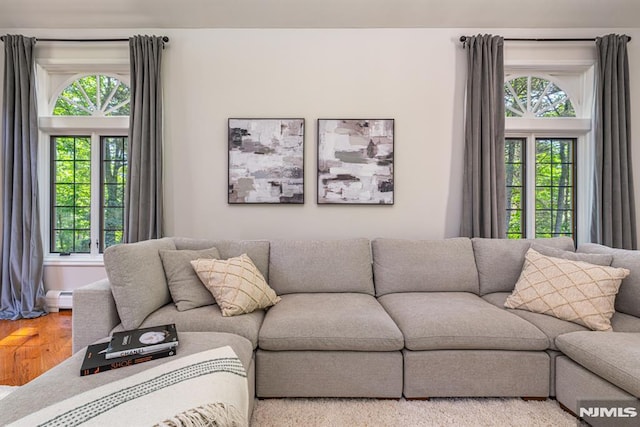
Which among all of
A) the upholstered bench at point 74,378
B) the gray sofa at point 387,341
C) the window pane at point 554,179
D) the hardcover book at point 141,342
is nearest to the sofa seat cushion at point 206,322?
the gray sofa at point 387,341

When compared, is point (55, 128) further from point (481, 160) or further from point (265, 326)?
point (481, 160)

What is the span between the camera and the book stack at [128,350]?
1.26 metres

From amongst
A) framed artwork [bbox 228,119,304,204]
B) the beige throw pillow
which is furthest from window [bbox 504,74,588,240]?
framed artwork [bbox 228,119,304,204]

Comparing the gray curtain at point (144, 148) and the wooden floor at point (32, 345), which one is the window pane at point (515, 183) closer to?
the gray curtain at point (144, 148)

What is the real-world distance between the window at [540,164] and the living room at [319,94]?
286 millimetres

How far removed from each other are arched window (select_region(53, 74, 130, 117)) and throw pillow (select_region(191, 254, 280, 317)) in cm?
228

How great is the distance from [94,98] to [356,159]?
2.75m

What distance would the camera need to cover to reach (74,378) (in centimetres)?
119

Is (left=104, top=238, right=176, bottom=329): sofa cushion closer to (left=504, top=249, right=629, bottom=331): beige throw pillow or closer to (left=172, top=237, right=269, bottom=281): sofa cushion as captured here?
(left=172, top=237, right=269, bottom=281): sofa cushion

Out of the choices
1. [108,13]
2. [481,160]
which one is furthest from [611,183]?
[108,13]

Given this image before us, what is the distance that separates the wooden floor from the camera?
6.72ft

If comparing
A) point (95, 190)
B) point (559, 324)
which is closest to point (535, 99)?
point (559, 324)

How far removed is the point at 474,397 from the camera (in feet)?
5.80

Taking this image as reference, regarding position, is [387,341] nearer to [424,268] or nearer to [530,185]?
[424,268]
